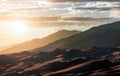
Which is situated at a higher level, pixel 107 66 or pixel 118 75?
pixel 107 66

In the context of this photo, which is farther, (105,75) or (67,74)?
(67,74)

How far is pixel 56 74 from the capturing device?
193 meters

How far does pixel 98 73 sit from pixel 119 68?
35.3 ft

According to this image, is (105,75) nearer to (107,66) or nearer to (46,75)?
(107,66)

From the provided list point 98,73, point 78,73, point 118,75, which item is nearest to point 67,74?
point 78,73

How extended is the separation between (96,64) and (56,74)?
20749 millimetres

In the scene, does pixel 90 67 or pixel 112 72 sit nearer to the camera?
pixel 112 72

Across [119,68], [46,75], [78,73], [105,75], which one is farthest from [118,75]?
[46,75]

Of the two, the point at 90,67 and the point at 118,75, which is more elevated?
the point at 90,67

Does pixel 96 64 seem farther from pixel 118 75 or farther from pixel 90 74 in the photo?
pixel 118 75

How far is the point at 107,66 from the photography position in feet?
636

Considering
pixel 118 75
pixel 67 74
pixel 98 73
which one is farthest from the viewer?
pixel 67 74

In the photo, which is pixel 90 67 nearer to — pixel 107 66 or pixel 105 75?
pixel 107 66

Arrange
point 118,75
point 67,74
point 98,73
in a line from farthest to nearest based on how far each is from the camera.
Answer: point 67,74
point 98,73
point 118,75
